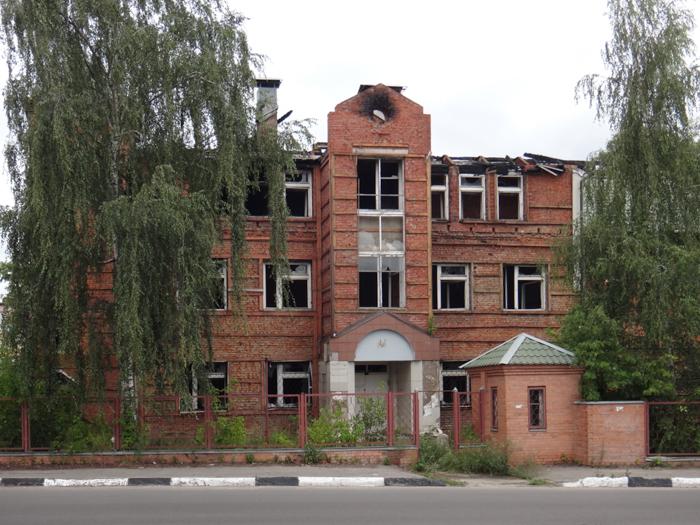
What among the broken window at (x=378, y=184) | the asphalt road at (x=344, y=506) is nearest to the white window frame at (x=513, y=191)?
the broken window at (x=378, y=184)

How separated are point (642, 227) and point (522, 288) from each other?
385 inches

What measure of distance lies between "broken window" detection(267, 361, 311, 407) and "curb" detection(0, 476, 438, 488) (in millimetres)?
12094

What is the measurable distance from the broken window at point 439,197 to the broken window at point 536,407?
11.1 metres

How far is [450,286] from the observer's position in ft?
106

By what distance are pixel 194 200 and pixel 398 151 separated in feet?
33.5

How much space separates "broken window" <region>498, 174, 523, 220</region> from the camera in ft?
107

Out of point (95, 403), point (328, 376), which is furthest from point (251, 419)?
point (95, 403)

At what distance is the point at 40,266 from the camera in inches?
827

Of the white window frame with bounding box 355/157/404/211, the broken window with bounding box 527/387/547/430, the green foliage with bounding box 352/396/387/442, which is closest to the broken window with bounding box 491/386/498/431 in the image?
the broken window with bounding box 527/387/547/430

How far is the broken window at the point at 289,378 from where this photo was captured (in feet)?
102

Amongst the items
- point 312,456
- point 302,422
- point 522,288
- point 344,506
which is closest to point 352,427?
point 302,422

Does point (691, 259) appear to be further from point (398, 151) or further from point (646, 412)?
point (398, 151)

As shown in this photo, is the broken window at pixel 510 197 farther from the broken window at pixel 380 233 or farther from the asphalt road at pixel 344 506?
the asphalt road at pixel 344 506

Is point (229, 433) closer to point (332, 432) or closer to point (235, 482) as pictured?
point (332, 432)
